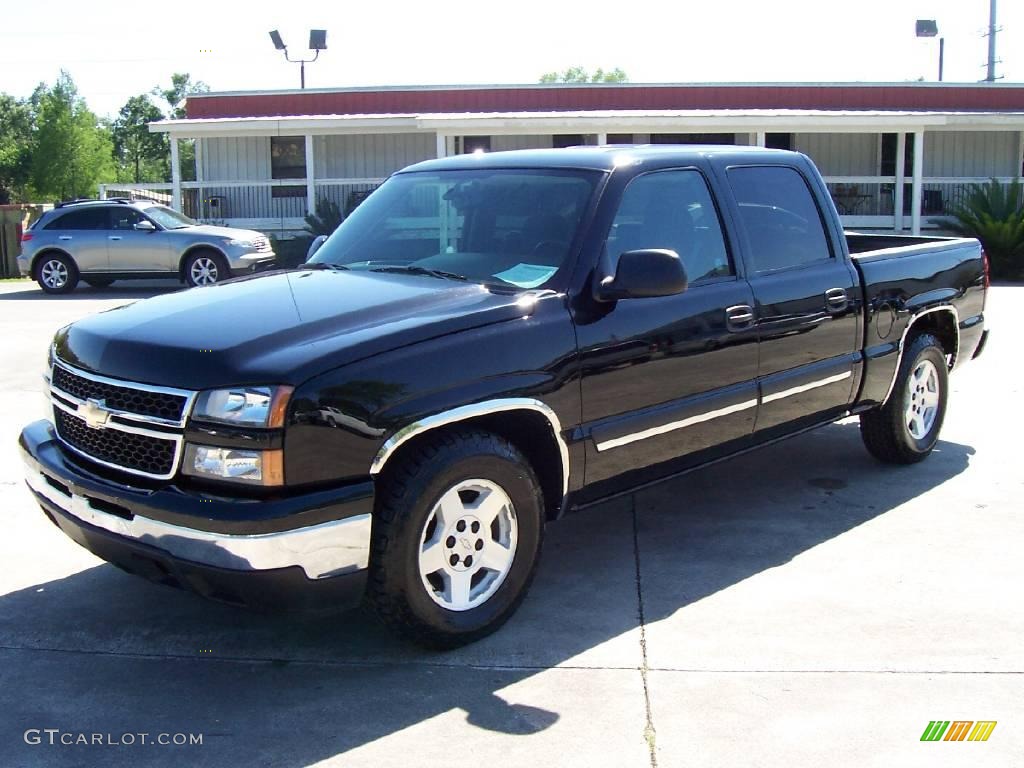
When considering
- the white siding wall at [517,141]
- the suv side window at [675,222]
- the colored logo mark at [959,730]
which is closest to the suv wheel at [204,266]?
the white siding wall at [517,141]

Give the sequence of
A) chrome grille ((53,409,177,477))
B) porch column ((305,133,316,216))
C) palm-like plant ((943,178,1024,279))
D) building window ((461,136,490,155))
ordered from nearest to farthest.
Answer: chrome grille ((53,409,177,477))
palm-like plant ((943,178,1024,279))
porch column ((305,133,316,216))
building window ((461,136,490,155))

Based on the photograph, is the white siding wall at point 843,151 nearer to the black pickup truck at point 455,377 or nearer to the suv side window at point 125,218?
the suv side window at point 125,218

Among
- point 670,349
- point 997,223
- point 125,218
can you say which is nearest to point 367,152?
point 125,218

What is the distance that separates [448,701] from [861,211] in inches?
924

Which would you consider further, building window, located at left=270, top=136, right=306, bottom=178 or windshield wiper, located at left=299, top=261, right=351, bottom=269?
building window, located at left=270, top=136, right=306, bottom=178

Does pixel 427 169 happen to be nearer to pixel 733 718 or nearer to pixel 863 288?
pixel 863 288

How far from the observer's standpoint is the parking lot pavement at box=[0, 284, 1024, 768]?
344 centimetres

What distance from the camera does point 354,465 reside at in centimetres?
362

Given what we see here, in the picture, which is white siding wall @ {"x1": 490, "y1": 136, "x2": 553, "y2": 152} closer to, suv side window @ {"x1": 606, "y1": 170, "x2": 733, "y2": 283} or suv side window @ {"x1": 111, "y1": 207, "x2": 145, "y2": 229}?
suv side window @ {"x1": 111, "y1": 207, "x2": 145, "y2": 229}

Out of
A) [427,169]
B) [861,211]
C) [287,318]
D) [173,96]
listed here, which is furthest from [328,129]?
[173,96]

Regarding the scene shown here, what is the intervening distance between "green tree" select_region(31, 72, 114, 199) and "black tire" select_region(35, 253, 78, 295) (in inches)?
1833

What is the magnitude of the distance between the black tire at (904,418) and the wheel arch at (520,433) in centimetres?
284

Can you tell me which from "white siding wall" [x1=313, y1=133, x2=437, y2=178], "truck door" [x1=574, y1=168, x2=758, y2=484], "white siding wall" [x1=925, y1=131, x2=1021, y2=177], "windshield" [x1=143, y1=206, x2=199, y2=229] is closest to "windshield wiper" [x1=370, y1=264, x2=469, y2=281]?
"truck door" [x1=574, y1=168, x2=758, y2=484]

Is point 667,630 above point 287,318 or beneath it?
beneath
